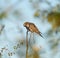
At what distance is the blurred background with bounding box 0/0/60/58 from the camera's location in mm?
1786

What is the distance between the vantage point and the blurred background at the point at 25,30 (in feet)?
5.86

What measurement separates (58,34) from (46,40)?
0.31ft

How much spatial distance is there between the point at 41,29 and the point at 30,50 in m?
0.17

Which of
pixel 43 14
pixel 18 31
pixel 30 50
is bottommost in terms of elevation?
pixel 30 50

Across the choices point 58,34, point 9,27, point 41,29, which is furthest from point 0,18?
point 58,34

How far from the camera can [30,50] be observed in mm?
1795

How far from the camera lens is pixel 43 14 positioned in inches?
73.8

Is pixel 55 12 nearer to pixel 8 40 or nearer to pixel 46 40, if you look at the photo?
pixel 46 40

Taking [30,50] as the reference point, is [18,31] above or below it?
above

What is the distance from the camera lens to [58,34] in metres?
1.86

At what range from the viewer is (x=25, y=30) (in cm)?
183

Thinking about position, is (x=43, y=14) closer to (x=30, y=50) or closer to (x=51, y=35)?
(x=51, y=35)

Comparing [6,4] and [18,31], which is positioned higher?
[6,4]

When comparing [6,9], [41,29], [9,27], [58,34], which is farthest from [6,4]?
[58,34]
